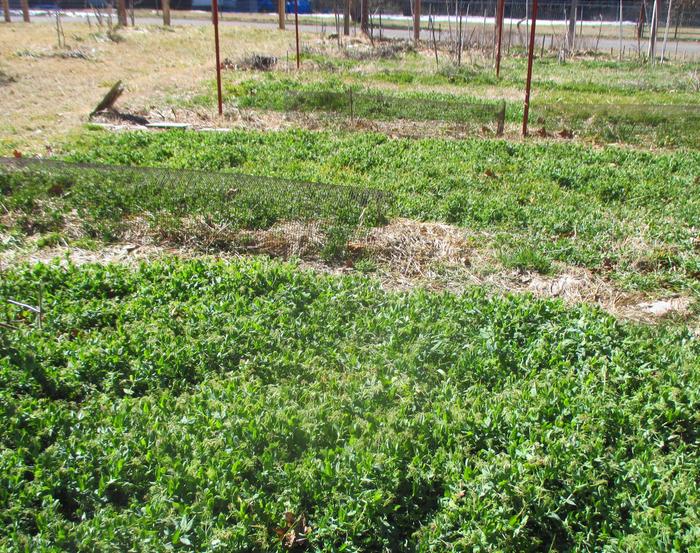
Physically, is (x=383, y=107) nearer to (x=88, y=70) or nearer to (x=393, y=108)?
(x=393, y=108)

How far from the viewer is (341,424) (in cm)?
403

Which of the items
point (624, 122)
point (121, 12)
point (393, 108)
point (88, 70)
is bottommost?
point (624, 122)

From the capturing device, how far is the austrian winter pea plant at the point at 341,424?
11.2 feet

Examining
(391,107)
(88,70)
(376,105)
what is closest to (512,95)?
(391,107)

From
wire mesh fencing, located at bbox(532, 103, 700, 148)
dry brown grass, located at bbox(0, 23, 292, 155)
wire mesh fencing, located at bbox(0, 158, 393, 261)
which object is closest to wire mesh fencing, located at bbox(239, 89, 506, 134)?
wire mesh fencing, located at bbox(532, 103, 700, 148)

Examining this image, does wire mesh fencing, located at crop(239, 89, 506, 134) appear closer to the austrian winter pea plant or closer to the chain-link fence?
the chain-link fence

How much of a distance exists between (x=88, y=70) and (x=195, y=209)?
1187 centimetres

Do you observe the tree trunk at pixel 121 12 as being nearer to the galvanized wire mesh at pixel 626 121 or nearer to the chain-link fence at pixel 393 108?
the chain-link fence at pixel 393 108

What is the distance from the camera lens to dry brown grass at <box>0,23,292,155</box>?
476 inches

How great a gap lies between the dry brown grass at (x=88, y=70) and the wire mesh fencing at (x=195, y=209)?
273cm

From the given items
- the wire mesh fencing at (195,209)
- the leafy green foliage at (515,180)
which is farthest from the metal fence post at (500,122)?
the wire mesh fencing at (195,209)

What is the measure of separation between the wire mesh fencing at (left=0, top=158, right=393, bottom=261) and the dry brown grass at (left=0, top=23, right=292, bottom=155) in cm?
273

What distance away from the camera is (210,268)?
611cm

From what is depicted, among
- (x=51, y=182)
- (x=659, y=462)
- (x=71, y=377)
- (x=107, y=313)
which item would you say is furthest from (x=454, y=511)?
(x=51, y=182)
